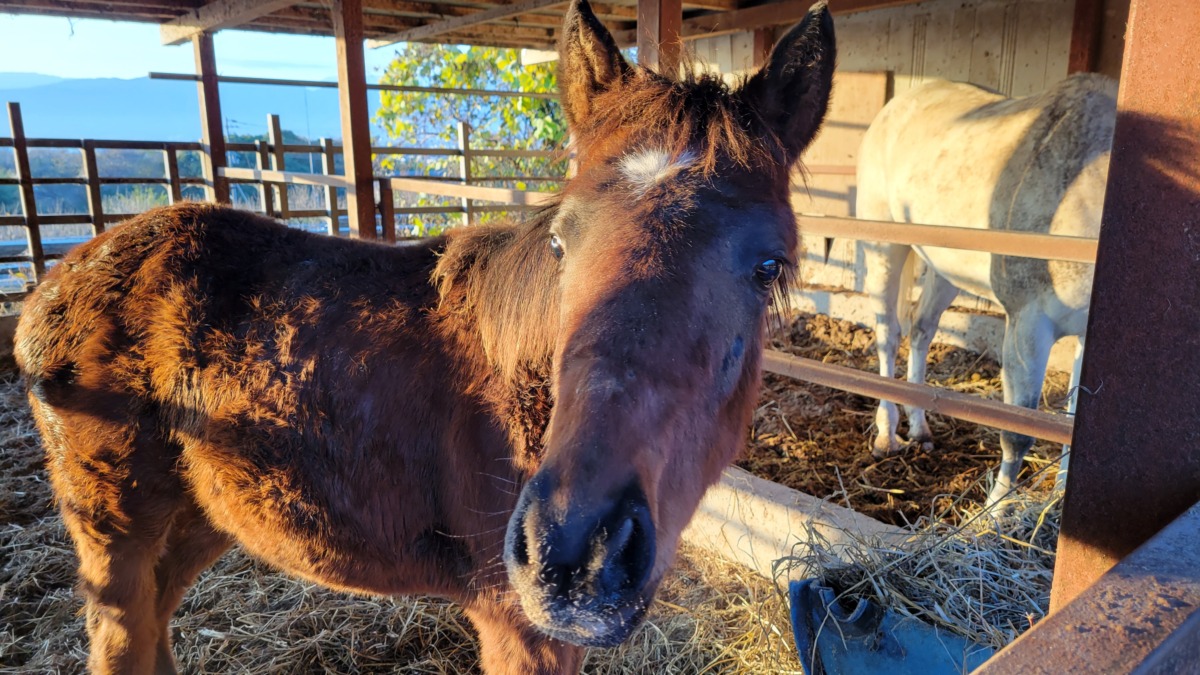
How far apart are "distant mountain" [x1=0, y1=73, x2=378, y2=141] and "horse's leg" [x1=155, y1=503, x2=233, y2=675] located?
5726cm

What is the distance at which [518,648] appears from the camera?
2.02 meters

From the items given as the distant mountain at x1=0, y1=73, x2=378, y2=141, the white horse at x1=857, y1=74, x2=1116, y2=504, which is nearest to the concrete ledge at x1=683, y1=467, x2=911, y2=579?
the white horse at x1=857, y1=74, x2=1116, y2=504

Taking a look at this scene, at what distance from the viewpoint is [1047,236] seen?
2523 millimetres

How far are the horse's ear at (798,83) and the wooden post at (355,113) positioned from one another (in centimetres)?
408

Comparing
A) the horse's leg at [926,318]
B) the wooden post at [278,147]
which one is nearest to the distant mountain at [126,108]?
the wooden post at [278,147]

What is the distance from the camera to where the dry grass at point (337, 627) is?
2875mm

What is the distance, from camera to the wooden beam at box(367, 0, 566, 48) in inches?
233

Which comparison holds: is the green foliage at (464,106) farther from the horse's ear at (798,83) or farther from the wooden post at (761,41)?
the horse's ear at (798,83)

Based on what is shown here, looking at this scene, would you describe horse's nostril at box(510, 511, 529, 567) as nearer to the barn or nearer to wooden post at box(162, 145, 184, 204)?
the barn

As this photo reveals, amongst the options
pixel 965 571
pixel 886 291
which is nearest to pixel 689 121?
pixel 965 571

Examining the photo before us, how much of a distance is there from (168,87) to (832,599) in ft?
250

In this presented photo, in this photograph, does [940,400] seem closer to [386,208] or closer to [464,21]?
[386,208]

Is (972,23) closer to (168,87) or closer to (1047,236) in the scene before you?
(1047,236)

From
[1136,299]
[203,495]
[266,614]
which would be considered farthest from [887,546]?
[266,614]
